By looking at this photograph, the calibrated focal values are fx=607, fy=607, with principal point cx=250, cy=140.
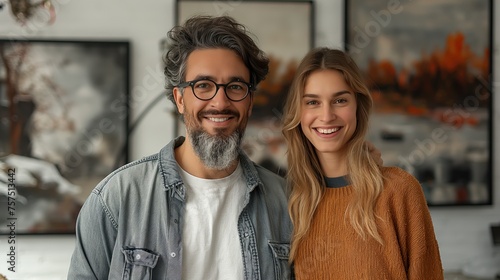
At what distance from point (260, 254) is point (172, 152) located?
0.37 m

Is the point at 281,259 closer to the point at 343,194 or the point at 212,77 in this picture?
the point at 343,194

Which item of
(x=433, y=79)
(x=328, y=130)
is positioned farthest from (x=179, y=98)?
(x=433, y=79)

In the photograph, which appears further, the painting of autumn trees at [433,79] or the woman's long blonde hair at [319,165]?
the painting of autumn trees at [433,79]

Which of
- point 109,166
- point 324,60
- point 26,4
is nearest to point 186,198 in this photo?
point 324,60

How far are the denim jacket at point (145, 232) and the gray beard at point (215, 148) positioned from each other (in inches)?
3.4

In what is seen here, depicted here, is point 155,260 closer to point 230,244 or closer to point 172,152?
point 230,244

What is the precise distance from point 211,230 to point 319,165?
415 millimetres

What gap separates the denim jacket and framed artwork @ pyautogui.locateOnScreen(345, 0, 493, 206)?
141cm

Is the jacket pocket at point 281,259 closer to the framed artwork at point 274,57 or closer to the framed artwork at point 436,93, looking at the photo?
the framed artwork at point 274,57

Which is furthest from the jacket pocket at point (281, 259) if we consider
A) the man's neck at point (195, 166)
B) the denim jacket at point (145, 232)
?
the man's neck at point (195, 166)

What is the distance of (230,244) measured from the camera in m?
1.63

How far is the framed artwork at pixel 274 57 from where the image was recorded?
284 centimetres

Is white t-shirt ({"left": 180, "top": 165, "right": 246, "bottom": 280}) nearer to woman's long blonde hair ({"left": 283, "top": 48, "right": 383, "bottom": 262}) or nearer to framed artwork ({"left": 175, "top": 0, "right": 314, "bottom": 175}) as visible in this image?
woman's long blonde hair ({"left": 283, "top": 48, "right": 383, "bottom": 262})

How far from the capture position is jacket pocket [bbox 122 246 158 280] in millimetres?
1545
